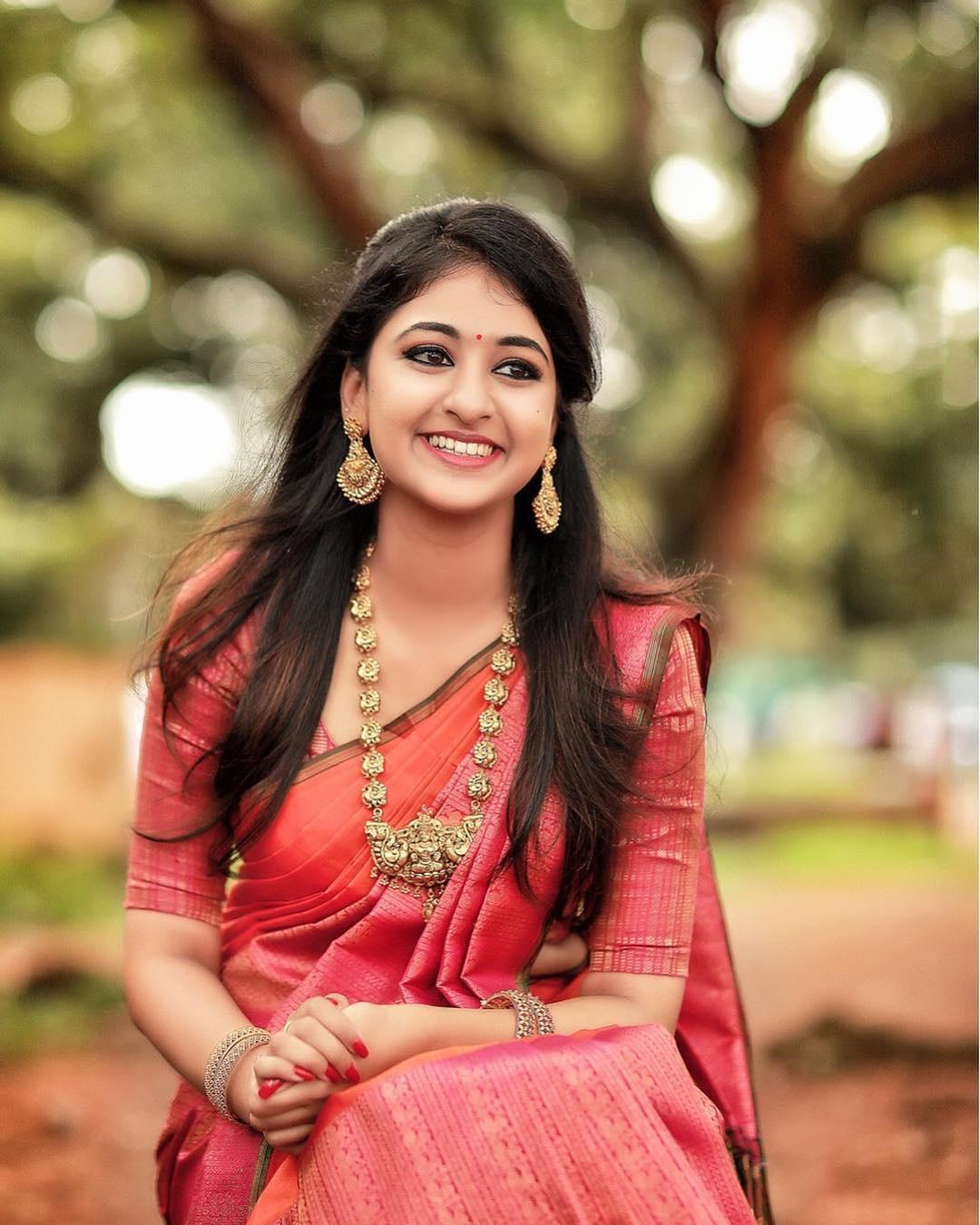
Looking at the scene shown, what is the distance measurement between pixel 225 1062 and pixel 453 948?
0.40 metres

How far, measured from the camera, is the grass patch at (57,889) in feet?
23.5

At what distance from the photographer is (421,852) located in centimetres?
221

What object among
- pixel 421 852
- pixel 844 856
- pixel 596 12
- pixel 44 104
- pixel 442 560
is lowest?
pixel 421 852

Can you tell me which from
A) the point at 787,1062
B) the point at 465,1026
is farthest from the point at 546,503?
the point at 787,1062

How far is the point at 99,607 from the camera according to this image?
361 inches

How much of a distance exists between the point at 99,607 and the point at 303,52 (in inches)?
158

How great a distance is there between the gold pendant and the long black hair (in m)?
0.10

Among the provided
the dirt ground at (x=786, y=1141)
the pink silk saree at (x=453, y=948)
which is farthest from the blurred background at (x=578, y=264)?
the pink silk saree at (x=453, y=948)

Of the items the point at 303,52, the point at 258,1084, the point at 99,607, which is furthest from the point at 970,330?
the point at 258,1084

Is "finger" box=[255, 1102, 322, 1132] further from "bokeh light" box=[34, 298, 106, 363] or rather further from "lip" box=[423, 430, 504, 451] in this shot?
"bokeh light" box=[34, 298, 106, 363]

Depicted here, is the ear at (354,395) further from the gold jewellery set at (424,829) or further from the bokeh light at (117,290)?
the bokeh light at (117,290)

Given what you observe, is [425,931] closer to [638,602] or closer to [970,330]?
[638,602]

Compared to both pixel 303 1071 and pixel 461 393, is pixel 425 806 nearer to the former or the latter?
pixel 303 1071

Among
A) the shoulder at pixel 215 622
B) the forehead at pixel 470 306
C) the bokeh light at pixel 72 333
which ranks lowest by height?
the shoulder at pixel 215 622
